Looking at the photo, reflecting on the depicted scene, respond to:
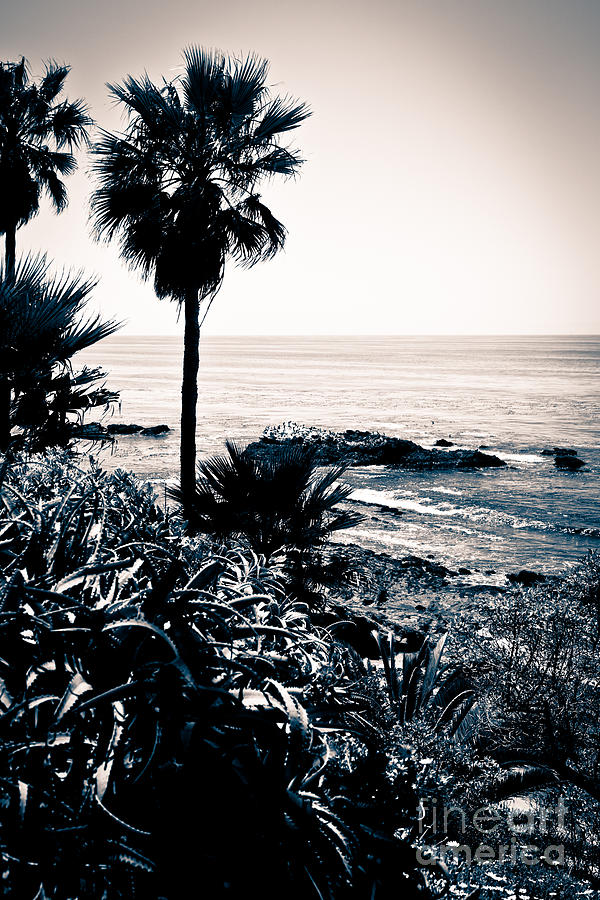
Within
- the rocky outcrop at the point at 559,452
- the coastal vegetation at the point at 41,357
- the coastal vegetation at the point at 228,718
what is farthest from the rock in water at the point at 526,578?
the rocky outcrop at the point at 559,452

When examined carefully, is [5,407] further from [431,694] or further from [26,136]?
[26,136]

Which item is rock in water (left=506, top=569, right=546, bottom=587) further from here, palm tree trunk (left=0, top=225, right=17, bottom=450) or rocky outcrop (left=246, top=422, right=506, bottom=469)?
rocky outcrop (left=246, top=422, right=506, bottom=469)

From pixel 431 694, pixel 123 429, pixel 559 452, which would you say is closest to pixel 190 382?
pixel 431 694

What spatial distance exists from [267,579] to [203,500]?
5001mm

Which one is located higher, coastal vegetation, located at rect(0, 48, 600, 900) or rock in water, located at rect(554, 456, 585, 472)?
coastal vegetation, located at rect(0, 48, 600, 900)

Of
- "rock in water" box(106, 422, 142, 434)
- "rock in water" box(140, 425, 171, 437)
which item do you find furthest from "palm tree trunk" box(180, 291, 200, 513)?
"rock in water" box(106, 422, 142, 434)

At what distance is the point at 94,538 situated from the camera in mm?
2445

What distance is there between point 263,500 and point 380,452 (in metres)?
19.6

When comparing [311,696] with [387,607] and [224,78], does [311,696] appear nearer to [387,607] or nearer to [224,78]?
[387,607]

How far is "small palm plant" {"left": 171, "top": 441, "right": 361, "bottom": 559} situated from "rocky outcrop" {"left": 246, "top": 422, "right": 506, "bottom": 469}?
1689cm

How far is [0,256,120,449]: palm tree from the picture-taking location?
550 cm

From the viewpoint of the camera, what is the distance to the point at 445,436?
1325 inches

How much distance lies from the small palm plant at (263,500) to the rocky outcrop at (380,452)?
55.4ft

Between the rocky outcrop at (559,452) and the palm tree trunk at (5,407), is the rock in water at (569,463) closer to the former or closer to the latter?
the rocky outcrop at (559,452)
